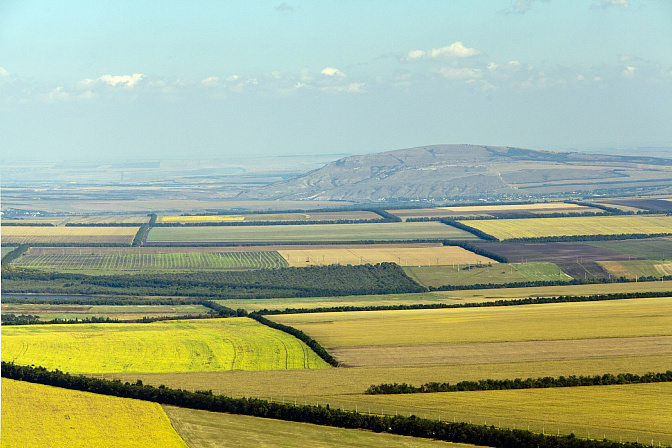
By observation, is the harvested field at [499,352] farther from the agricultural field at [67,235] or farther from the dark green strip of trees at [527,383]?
the agricultural field at [67,235]

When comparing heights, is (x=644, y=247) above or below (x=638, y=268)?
above

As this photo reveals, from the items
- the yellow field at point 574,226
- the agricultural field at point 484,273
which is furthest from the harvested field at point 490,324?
the yellow field at point 574,226

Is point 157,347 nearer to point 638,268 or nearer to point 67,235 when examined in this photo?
point 638,268

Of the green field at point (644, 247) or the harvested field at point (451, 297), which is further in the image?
the green field at point (644, 247)

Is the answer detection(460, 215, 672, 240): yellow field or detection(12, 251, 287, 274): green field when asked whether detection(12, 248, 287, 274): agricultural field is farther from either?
detection(460, 215, 672, 240): yellow field

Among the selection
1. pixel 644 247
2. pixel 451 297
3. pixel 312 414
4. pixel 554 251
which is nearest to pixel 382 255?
pixel 554 251

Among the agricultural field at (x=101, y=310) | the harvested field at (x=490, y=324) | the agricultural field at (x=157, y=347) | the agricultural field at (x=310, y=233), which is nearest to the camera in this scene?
the agricultural field at (x=157, y=347)

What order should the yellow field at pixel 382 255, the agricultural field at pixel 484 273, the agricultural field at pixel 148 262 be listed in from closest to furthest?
the agricultural field at pixel 484 273
the yellow field at pixel 382 255
the agricultural field at pixel 148 262
